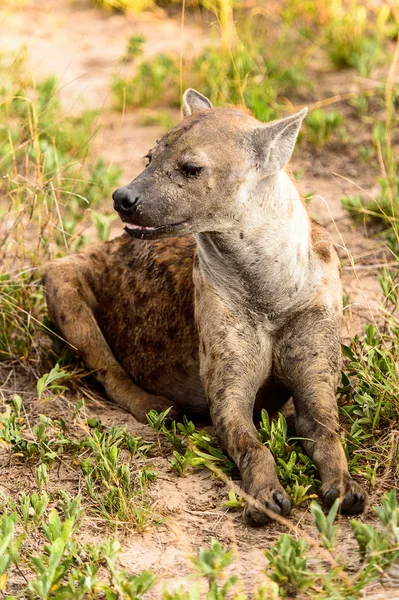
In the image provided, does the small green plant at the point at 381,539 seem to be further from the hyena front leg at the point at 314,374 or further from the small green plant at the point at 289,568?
the hyena front leg at the point at 314,374

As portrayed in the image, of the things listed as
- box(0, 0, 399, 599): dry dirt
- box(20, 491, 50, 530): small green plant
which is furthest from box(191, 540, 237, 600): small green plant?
box(20, 491, 50, 530): small green plant

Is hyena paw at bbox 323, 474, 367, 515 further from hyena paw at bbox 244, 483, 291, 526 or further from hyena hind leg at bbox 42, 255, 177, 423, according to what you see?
hyena hind leg at bbox 42, 255, 177, 423

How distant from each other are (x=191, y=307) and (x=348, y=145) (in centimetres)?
268

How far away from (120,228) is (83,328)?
146 centimetres

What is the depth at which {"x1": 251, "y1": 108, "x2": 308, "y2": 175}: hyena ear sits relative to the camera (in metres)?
4.03

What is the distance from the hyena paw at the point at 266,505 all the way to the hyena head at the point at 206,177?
0.99 m

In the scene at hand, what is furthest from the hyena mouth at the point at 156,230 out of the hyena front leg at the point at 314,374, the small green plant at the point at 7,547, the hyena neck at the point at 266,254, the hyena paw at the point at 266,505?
the small green plant at the point at 7,547

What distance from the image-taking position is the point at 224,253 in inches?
162

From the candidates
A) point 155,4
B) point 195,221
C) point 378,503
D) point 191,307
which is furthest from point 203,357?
point 155,4

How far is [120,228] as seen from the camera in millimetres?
6391

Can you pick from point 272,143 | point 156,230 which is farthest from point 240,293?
point 272,143

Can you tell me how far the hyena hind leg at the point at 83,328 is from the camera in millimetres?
4949

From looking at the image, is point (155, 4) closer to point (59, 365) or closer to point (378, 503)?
point (59, 365)

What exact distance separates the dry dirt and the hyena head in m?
0.42
